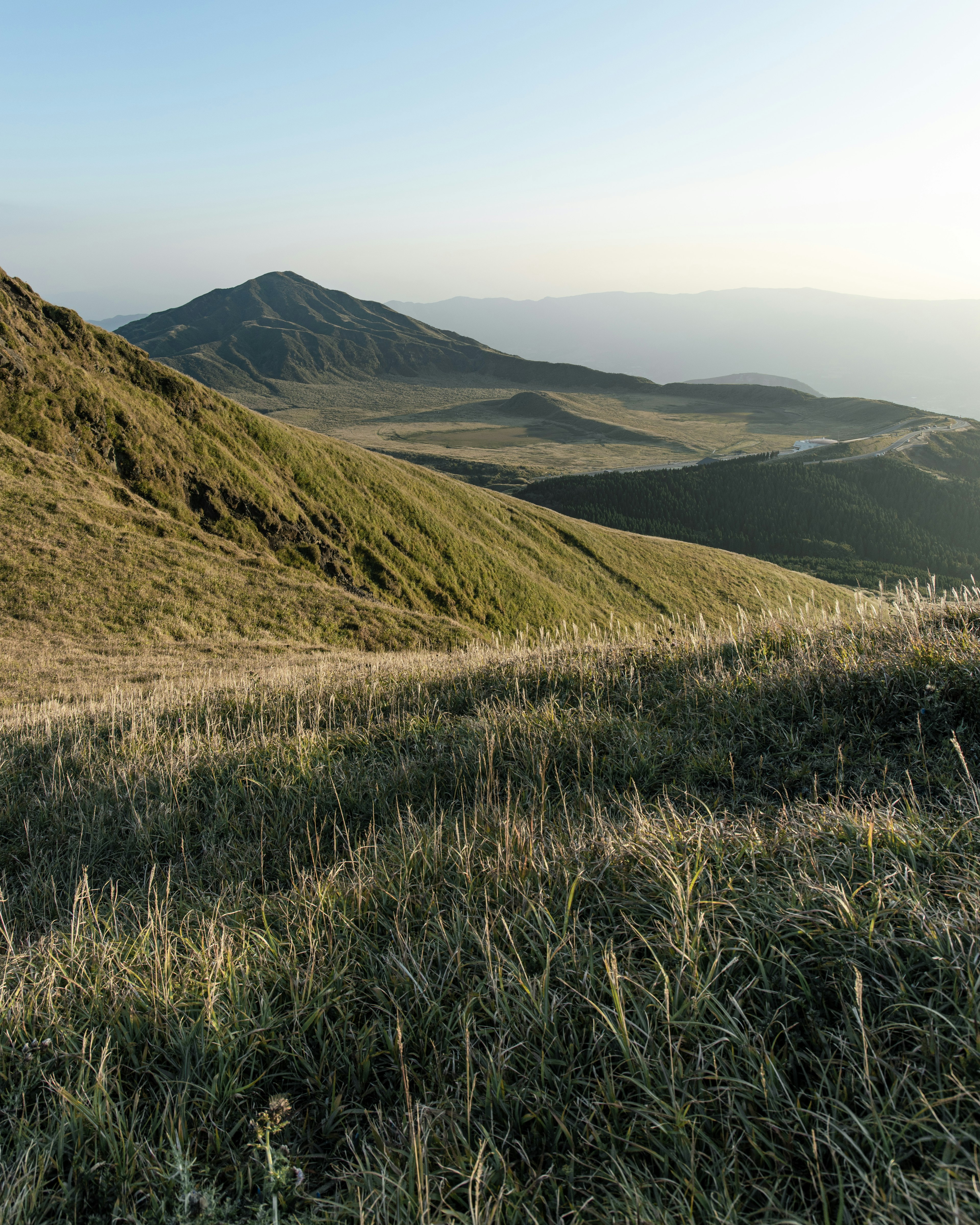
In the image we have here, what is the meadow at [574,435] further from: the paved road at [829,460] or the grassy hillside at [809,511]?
the grassy hillside at [809,511]

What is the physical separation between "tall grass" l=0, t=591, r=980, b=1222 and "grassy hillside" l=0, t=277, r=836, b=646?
20.4 meters

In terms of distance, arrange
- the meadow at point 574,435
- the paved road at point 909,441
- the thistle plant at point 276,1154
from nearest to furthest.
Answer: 1. the thistle plant at point 276,1154
2. the paved road at point 909,441
3. the meadow at point 574,435

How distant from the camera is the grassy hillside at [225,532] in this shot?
78.1 feet

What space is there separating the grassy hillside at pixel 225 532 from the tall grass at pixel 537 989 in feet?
67.0

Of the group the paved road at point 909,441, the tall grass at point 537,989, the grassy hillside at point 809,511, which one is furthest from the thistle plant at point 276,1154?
the paved road at point 909,441

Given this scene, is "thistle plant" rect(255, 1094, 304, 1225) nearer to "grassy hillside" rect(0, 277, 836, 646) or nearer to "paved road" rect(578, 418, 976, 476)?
"grassy hillside" rect(0, 277, 836, 646)

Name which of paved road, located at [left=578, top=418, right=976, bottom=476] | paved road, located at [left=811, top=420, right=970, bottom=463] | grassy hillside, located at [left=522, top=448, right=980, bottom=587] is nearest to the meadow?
paved road, located at [left=578, top=418, right=976, bottom=476]

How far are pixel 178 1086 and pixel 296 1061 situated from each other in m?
0.44

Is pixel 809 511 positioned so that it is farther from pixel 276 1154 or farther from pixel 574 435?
pixel 276 1154

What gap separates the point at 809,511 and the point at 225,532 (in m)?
92.4

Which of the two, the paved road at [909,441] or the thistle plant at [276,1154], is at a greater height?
the paved road at [909,441]

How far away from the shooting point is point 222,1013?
268 centimetres

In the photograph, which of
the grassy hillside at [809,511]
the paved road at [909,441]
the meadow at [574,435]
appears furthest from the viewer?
the meadow at [574,435]

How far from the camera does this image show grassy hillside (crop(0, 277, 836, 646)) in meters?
23.8
